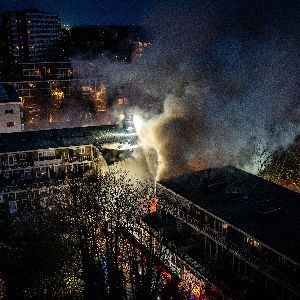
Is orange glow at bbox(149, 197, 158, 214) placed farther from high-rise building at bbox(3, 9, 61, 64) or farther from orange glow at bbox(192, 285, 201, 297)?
high-rise building at bbox(3, 9, 61, 64)

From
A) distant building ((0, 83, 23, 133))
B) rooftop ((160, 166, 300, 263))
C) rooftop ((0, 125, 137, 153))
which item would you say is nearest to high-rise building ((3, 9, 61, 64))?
distant building ((0, 83, 23, 133))

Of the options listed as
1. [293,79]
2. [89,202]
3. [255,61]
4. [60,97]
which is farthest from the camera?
[60,97]

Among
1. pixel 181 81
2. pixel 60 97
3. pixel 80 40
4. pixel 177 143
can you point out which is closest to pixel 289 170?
pixel 177 143

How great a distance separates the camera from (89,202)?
30.9 m

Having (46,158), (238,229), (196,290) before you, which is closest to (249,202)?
(238,229)

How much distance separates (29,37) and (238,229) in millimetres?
79193

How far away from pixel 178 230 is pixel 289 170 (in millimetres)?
18319

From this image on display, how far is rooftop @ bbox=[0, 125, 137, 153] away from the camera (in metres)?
37.3

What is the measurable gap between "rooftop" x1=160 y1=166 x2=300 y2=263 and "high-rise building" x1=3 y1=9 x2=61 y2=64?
67688mm

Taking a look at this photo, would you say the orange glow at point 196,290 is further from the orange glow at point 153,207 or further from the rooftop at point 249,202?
the orange glow at point 153,207

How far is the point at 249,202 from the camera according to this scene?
2534 cm

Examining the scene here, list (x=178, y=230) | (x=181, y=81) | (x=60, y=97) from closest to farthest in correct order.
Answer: (x=178, y=230), (x=60, y=97), (x=181, y=81)

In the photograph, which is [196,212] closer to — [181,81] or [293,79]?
[293,79]

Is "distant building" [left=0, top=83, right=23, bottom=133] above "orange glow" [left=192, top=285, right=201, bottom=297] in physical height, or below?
above
